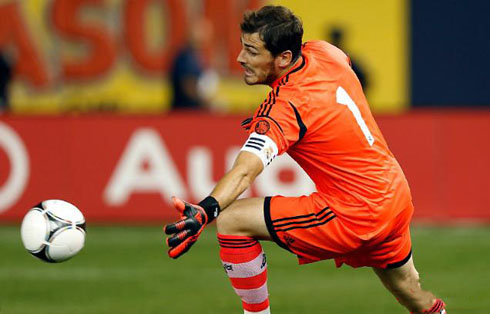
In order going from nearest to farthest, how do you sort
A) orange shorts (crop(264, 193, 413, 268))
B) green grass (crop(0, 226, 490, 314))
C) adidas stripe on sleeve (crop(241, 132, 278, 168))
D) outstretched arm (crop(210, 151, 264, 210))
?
outstretched arm (crop(210, 151, 264, 210)) → adidas stripe on sleeve (crop(241, 132, 278, 168)) → orange shorts (crop(264, 193, 413, 268)) → green grass (crop(0, 226, 490, 314))

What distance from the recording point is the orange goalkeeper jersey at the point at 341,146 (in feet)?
21.7

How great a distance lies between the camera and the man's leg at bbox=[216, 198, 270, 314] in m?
6.84

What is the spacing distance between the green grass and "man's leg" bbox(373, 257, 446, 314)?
5.97 ft

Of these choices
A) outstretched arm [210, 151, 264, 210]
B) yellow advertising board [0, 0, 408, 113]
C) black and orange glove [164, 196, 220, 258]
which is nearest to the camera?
black and orange glove [164, 196, 220, 258]

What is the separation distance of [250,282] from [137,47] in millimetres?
12723

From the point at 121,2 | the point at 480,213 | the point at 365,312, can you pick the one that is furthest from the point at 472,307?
the point at 121,2

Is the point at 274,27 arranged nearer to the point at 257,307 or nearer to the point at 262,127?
the point at 262,127

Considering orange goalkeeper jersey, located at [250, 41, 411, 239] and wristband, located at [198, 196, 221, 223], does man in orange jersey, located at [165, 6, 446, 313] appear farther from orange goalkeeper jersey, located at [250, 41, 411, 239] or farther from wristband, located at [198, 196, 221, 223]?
wristband, located at [198, 196, 221, 223]

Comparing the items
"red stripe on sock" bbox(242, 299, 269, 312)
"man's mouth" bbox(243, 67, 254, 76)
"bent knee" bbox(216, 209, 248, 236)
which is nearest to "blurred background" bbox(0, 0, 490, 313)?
"red stripe on sock" bbox(242, 299, 269, 312)

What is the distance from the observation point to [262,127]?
6.33 metres

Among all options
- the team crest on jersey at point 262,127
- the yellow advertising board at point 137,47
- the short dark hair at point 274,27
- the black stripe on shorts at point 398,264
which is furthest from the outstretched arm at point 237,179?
the yellow advertising board at point 137,47

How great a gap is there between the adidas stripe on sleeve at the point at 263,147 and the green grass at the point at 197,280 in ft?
9.68

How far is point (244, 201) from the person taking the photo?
6953 mm

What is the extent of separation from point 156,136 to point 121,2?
256 inches
